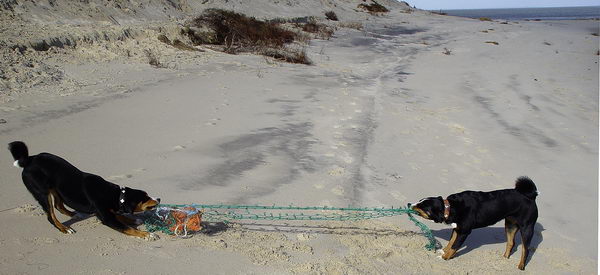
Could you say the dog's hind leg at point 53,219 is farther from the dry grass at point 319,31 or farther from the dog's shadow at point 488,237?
the dry grass at point 319,31

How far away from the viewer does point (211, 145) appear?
6449 millimetres

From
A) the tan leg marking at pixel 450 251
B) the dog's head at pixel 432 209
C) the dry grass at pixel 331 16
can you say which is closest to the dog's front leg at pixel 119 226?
the dog's head at pixel 432 209

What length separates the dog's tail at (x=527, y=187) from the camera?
4367 mm

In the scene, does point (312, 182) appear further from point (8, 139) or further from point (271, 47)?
point (271, 47)

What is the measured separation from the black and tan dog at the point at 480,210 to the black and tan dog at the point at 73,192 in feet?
7.94

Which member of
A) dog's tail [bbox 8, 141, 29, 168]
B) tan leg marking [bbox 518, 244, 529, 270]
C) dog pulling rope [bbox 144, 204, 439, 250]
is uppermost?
dog's tail [bbox 8, 141, 29, 168]

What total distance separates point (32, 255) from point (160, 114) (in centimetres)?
444

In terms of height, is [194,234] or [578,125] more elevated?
[194,234]

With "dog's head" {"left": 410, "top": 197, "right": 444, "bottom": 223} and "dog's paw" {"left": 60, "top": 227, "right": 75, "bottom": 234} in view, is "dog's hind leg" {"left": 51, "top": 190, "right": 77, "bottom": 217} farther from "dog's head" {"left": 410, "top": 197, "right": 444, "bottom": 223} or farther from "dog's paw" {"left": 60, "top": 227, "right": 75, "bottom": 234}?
"dog's head" {"left": 410, "top": 197, "right": 444, "bottom": 223}

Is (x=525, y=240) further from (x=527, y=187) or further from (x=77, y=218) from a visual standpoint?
(x=77, y=218)

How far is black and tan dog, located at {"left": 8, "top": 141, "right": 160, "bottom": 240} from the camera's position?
12.2ft

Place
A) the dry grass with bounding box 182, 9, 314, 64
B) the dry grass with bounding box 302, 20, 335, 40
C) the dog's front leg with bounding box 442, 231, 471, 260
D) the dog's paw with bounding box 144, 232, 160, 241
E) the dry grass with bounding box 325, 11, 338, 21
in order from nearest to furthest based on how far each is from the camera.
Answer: the dog's paw with bounding box 144, 232, 160, 241 → the dog's front leg with bounding box 442, 231, 471, 260 → the dry grass with bounding box 182, 9, 314, 64 → the dry grass with bounding box 302, 20, 335, 40 → the dry grass with bounding box 325, 11, 338, 21

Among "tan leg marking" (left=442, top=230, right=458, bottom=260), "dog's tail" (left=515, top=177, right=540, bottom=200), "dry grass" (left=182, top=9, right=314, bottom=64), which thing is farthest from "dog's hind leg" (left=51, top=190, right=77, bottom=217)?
"dry grass" (left=182, top=9, right=314, bottom=64)

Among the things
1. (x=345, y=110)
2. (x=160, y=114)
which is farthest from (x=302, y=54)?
(x=160, y=114)
